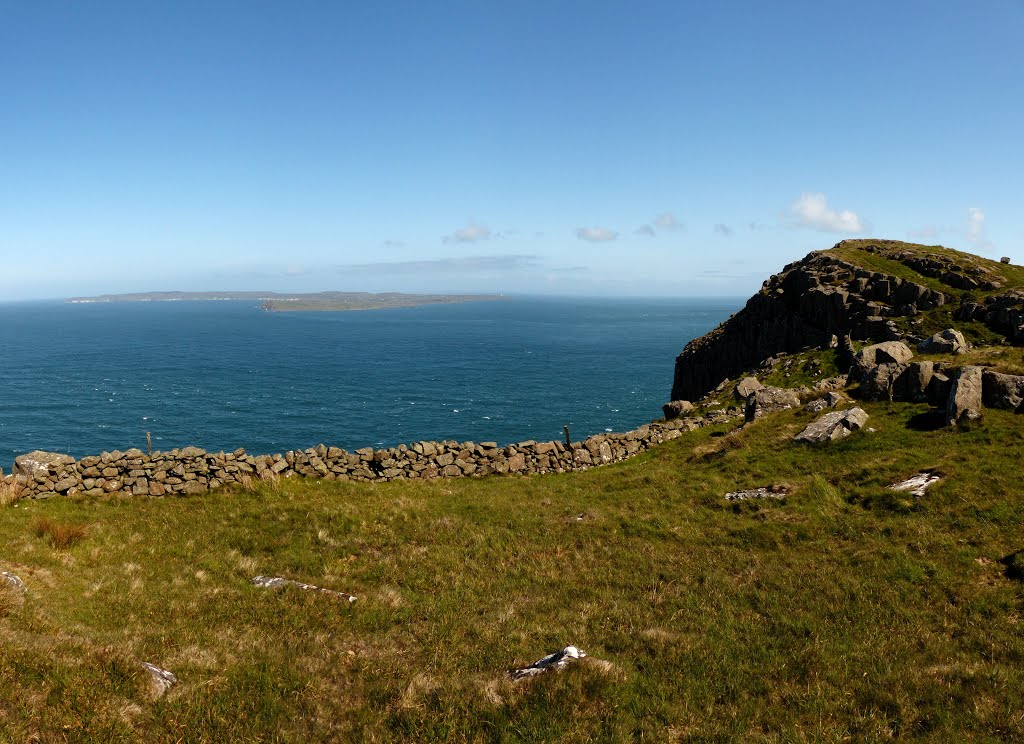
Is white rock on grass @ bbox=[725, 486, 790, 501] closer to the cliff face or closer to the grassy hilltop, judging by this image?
the grassy hilltop

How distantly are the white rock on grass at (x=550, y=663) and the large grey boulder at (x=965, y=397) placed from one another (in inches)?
847

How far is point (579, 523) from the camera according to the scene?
2050cm

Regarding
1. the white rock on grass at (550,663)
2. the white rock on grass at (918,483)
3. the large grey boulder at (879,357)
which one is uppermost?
the large grey boulder at (879,357)

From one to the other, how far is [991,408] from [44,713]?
31.7 m

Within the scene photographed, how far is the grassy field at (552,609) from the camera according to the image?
8711 mm

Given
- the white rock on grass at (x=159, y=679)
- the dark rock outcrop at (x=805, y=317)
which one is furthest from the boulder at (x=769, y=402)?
the white rock on grass at (x=159, y=679)

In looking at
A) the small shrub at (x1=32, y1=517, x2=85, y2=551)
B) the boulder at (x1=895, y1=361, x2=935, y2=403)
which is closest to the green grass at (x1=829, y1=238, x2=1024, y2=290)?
the boulder at (x1=895, y1=361, x2=935, y2=403)

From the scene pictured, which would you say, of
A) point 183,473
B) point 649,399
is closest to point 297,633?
point 183,473

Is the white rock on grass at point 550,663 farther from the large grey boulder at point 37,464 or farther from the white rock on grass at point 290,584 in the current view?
the large grey boulder at point 37,464

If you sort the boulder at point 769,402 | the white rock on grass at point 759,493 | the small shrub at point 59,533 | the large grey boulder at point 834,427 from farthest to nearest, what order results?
the boulder at point 769,402 → the large grey boulder at point 834,427 → the white rock on grass at point 759,493 → the small shrub at point 59,533

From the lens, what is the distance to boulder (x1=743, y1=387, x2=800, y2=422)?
3145cm

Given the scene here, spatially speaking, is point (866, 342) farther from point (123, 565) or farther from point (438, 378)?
point (438, 378)

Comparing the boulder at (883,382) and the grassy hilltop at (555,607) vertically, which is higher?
the boulder at (883,382)

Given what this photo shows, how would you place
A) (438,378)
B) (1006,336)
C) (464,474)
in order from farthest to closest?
(438,378)
(1006,336)
(464,474)
